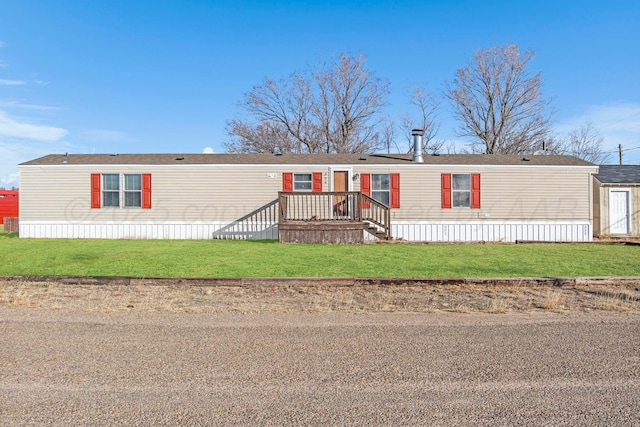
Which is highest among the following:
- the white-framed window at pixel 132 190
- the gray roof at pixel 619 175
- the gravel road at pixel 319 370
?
the gray roof at pixel 619 175

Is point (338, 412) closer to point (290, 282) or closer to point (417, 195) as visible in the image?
point (290, 282)

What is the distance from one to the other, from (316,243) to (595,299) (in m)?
9.65

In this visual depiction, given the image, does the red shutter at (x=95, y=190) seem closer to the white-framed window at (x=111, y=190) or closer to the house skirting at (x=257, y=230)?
the white-framed window at (x=111, y=190)

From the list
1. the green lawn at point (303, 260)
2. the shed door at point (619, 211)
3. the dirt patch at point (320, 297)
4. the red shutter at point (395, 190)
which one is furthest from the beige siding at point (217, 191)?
the dirt patch at point (320, 297)

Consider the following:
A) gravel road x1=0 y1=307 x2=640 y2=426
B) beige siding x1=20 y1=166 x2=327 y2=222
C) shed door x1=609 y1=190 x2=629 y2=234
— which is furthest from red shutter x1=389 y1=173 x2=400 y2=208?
gravel road x1=0 y1=307 x2=640 y2=426

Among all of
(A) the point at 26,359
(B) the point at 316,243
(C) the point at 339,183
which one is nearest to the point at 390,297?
(A) the point at 26,359

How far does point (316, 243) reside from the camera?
1556 centimetres

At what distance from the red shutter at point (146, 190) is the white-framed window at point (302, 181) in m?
5.30

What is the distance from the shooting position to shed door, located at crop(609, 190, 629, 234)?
19703mm

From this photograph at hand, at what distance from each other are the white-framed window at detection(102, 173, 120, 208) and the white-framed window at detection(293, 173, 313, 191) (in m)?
6.49

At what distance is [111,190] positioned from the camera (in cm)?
1783

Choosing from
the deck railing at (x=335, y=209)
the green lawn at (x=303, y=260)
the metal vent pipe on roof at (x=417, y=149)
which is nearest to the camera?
the green lawn at (x=303, y=260)

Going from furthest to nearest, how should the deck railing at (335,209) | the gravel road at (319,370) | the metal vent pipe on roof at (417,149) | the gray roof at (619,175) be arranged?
the gray roof at (619,175) → the metal vent pipe on roof at (417,149) → the deck railing at (335,209) → the gravel road at (319,370)

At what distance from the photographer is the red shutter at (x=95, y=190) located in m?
17.7
